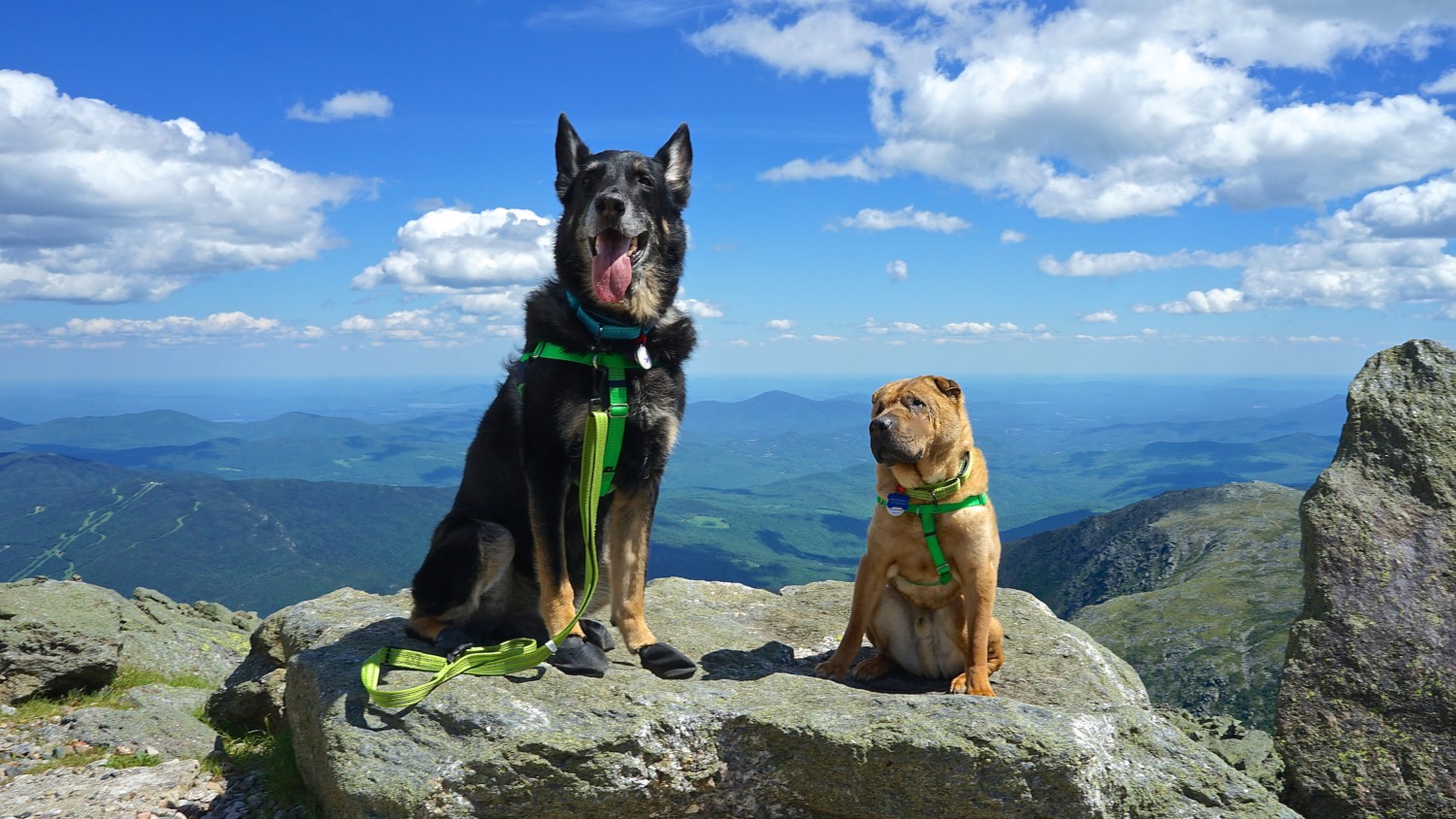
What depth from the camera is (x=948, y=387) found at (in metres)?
5.65

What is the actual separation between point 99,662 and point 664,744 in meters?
7.22

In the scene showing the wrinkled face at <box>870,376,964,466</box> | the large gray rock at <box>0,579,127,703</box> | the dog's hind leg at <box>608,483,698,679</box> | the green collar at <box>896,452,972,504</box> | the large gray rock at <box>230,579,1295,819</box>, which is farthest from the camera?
the large gray rock at <box>0,579,127,703</box>

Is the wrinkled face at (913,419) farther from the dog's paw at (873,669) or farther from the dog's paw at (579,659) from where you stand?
the dog's paw at (579,659)

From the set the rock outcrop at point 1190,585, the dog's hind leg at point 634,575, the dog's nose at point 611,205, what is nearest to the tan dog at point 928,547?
the dog's hind leg at point 634,575

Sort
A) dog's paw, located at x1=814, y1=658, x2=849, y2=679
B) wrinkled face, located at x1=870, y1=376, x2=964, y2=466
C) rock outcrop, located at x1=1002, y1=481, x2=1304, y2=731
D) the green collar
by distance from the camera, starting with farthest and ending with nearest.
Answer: rock outcrop, located at x1=1002, y1=481, x2=1304, y2=731, dog's paw, located at x1=814, y1=658, x2=849, y2=679, the green collar, wrinkled face, located at x1=870, y1=376, x2=964, y2=466

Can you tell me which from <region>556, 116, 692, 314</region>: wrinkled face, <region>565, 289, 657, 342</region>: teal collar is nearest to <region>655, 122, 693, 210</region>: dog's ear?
<region>556, 116, 692, 314</region>: wrinkled face

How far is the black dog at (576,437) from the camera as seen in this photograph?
18.1 feet

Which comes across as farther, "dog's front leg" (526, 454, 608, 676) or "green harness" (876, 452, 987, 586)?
"green harness" (876, 452, 987, 586)

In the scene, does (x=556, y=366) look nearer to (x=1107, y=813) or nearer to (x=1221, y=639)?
(x=1107, y=813)

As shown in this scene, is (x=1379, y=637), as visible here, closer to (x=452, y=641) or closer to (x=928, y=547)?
(x=928, y=547)

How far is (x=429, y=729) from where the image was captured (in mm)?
4902

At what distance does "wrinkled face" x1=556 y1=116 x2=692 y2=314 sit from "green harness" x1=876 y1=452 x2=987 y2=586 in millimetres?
2110

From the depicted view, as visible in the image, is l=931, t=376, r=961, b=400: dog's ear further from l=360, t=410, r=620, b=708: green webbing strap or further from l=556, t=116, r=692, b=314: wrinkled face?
l=360, t=410, r=620, b=708: green webbing strap

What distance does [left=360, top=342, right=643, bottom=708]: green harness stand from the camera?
5.39 meters
